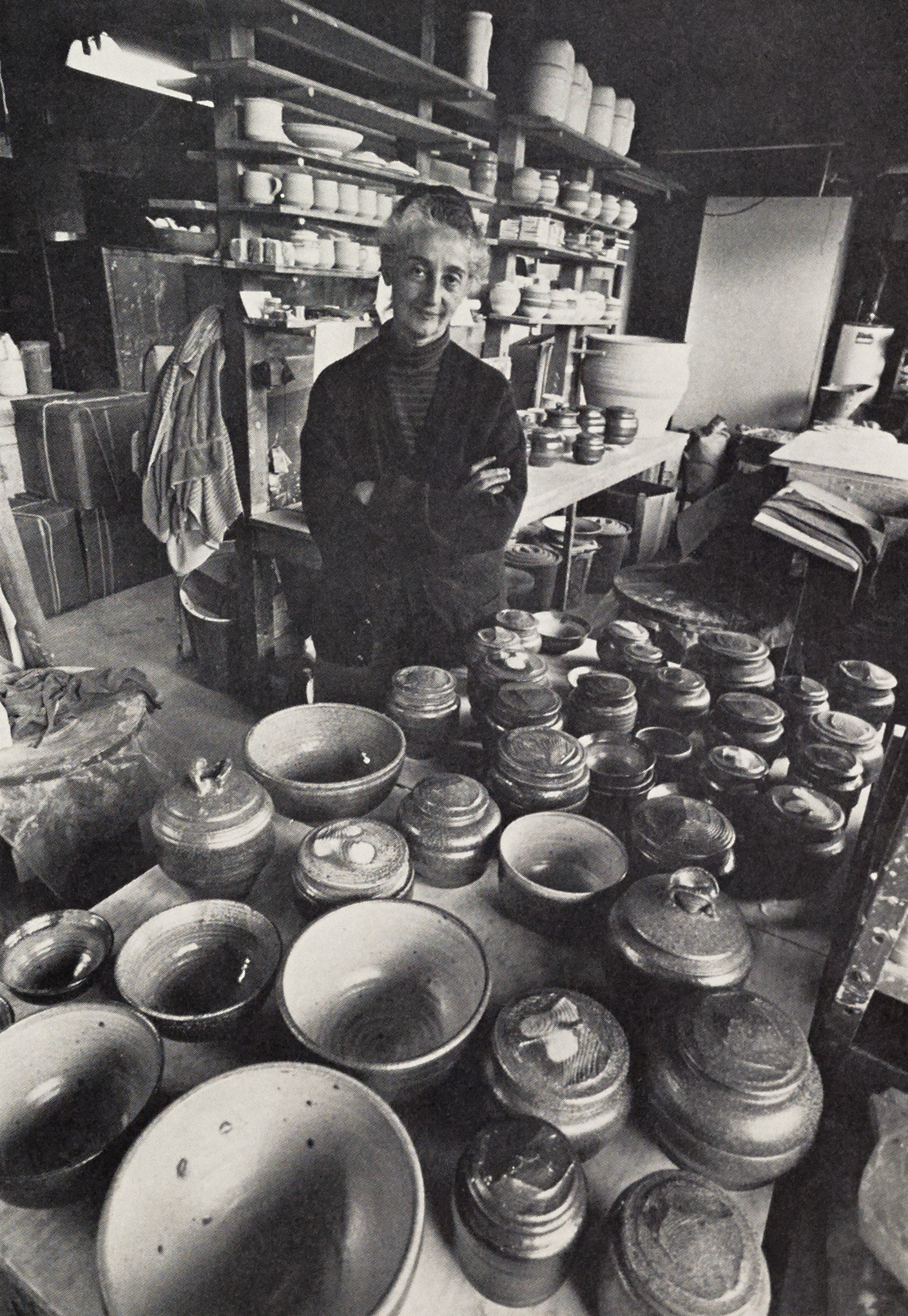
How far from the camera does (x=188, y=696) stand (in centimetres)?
398

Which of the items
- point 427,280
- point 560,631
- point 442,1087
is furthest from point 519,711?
point 427,280

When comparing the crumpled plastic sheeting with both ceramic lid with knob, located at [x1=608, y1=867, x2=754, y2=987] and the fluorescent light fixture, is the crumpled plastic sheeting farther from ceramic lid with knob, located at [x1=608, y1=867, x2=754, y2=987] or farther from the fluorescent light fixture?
the fluorescent light fixture

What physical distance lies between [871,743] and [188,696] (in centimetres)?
317

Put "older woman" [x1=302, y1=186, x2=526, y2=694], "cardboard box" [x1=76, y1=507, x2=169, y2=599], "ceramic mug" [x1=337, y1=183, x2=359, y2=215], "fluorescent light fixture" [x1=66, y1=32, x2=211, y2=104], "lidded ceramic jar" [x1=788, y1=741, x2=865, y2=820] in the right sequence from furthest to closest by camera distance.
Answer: "fluorescent light fixture" [x1=66, y1=32, x2=211, y2=104] → "cardboard box" [x1=76, y1=507, x2=169, y2=599] → "ceramic mug" [x1=337, y1=183, x2=359, y2=215] → "older woman" [x1=302, y1=186, x2=526, y2=694] → "lidded ceramic jar" [x1=788, y1=741, x2=865, y2=820]

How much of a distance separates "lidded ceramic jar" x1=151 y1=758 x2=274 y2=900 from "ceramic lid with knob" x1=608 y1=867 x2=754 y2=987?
61 cm

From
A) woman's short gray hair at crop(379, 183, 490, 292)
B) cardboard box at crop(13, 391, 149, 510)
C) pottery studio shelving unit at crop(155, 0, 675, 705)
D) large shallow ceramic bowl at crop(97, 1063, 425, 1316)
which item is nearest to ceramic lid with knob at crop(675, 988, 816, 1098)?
large shallow ceramic bowl at crop(97, 1063, 425, 1316)

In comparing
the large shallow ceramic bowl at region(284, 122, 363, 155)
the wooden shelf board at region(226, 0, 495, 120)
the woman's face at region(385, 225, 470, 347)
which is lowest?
the woman's face at region(385, 225, 470, 347)

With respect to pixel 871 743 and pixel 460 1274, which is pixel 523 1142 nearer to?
pixel 460 1274

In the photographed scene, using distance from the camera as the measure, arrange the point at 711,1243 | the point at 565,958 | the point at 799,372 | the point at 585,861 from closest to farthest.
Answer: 1. the point at 711,1243
2. the point at 565,958
3. the point at 585,861
4. the point at 799,372

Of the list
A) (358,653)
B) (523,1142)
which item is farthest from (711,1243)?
(358,653)

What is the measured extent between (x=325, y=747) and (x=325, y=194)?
2928mm

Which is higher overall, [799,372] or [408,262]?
[408,262]

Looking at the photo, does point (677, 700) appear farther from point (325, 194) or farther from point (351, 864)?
point (325, 194)

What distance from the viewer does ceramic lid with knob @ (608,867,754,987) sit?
1.15 meters
